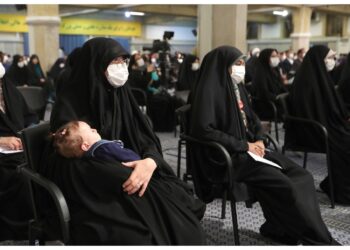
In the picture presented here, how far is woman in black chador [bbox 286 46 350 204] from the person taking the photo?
9.84ft

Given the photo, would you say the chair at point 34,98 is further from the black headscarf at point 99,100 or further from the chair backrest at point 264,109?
the chair backrest at point 264,109

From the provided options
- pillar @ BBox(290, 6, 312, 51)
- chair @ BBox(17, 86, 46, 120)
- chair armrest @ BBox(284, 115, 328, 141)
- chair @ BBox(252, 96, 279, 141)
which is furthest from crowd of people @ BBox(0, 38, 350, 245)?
pillar @ BBox(290, 6, 312, 51)

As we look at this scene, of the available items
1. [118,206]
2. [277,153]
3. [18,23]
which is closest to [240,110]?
[277,153]

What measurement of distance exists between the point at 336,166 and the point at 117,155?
2.01 m

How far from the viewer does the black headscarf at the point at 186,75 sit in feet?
20.0

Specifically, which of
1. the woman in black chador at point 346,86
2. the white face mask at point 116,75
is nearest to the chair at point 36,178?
the white face mask at point 116,75

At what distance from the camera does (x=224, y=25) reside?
491 centimetres

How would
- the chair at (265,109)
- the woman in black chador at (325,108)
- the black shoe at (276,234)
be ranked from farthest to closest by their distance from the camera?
the chair at (265,109), the woman in black chador at (325,108), the black shoe at (276,234)

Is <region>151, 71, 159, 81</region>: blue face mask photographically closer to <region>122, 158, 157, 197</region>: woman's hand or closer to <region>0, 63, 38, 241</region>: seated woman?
<region>0, 63, 38, 241</region>: seated woman

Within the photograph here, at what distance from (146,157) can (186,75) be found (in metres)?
4.46

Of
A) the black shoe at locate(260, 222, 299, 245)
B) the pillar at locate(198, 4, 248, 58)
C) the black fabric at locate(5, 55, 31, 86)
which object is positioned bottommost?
the black shoe at locate(260, 222, 299, 245)

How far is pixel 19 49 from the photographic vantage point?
1750 cm

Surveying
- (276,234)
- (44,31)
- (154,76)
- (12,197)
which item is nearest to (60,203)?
(12,197)

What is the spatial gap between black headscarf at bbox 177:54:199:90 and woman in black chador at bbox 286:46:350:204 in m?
2.92
